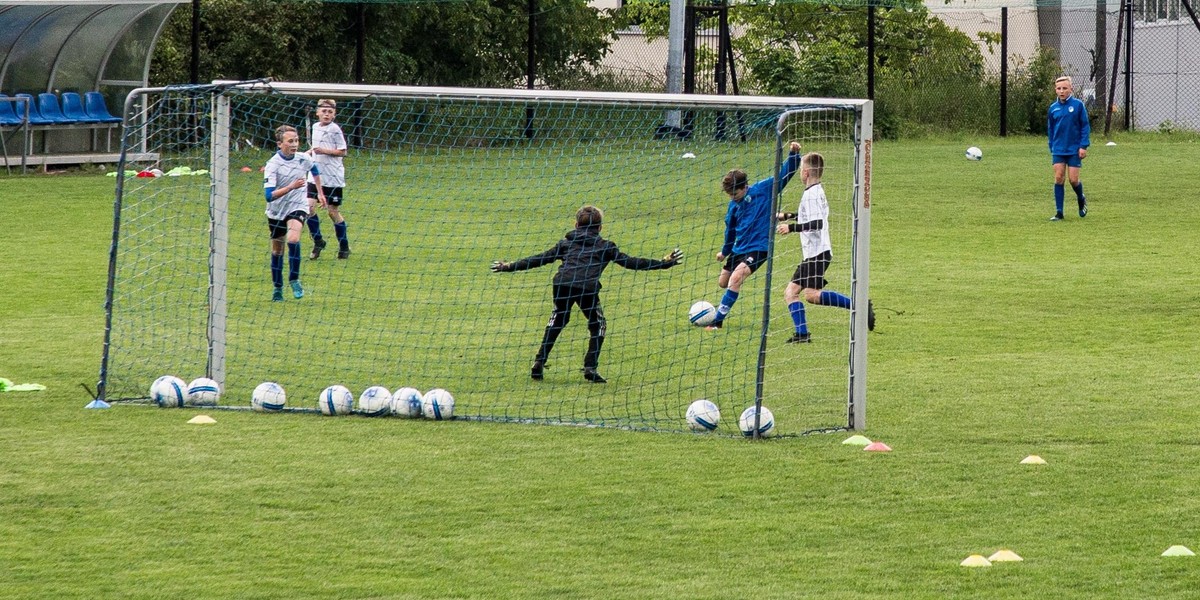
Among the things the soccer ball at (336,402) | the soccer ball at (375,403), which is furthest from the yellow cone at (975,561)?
the soccer ball at (336,402)

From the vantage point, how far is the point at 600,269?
9.95 meters

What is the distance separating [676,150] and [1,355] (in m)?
8.78

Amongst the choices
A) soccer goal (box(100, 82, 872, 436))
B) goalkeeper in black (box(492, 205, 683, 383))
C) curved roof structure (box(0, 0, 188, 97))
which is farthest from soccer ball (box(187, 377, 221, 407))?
curved roof structure (box(0, 0, 188, 97))

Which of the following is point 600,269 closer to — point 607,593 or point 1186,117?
point 607,593

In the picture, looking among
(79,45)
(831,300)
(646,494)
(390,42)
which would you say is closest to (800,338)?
(831,300)

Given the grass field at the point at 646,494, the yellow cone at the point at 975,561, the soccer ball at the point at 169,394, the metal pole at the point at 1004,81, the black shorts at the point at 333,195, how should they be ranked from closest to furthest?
the grass field at the point at 646,494 < the yellow cone at the point at 975,561 < the soccer ball at the point at 169,394 < the black shorts at the point at 333,195 < the metal pole at the point at 1004,81

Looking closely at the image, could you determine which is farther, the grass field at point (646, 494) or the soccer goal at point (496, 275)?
the soccer goal at point (496, 275)

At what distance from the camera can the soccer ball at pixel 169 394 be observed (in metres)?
9.03

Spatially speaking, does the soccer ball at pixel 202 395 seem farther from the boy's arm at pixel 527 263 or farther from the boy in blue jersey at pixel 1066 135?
the boy in blue jersey at pixel 1066 135

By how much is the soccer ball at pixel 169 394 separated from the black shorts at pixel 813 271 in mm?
4454

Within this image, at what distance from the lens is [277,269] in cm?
1323

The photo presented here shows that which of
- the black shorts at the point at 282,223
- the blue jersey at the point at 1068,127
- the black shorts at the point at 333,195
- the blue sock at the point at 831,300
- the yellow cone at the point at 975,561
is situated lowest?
the yellow cone at the point at 975,561

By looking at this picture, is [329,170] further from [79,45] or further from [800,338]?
[79,45]

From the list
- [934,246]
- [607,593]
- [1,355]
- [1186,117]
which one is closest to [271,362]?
[1,355]
